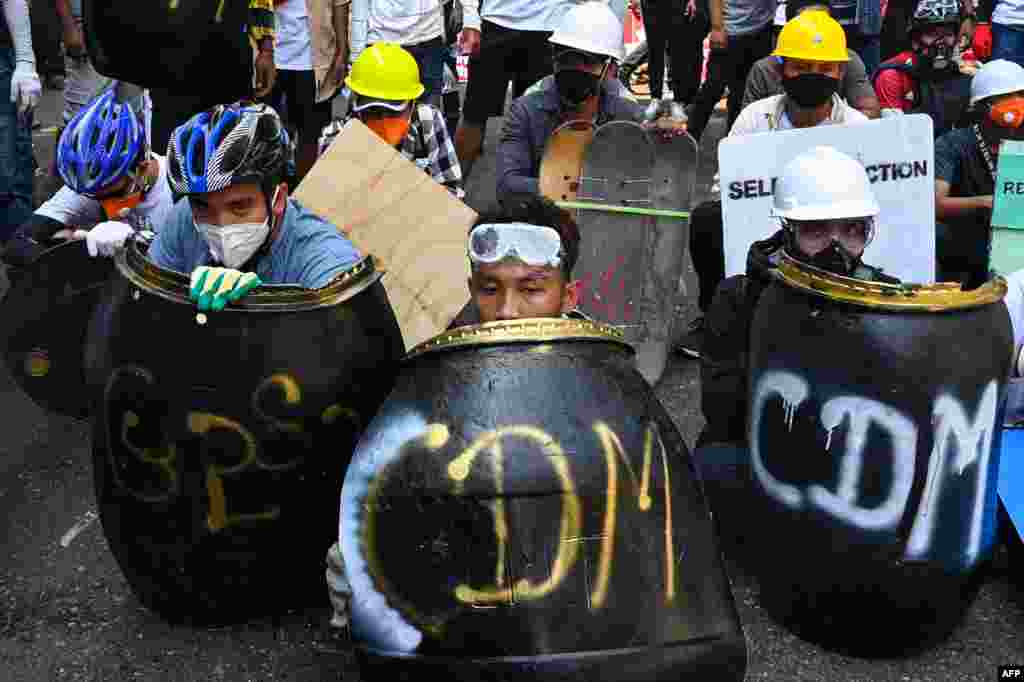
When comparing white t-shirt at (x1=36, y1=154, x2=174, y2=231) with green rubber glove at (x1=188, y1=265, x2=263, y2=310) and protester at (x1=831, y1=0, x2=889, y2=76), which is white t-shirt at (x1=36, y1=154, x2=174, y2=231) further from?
protester at (x1=831, y1=0, x2=889, y2=76)

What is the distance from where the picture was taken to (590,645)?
7.74ft

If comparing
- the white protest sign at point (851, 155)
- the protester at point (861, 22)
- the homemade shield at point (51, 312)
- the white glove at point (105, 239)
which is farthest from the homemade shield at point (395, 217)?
the protester at point (861, 22)

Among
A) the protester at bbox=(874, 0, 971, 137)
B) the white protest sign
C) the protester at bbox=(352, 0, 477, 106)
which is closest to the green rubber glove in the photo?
the white protest sign

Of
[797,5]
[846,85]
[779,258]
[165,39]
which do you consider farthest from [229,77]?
[797,5]

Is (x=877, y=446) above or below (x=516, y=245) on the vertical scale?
below

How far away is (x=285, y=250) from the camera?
3.44m

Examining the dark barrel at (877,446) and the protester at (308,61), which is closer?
the dark barrel at (877,446)

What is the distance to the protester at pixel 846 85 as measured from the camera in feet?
19.0

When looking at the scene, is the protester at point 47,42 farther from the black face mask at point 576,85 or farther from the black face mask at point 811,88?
the black face mask at point 811,88

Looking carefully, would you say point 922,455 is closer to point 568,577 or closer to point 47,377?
point 568,577

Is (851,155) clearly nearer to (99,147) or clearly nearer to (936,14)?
(936,14)

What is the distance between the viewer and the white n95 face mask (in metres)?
3.33

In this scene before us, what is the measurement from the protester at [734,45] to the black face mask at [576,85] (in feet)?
7.88

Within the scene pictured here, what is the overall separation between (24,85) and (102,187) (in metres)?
2.23
